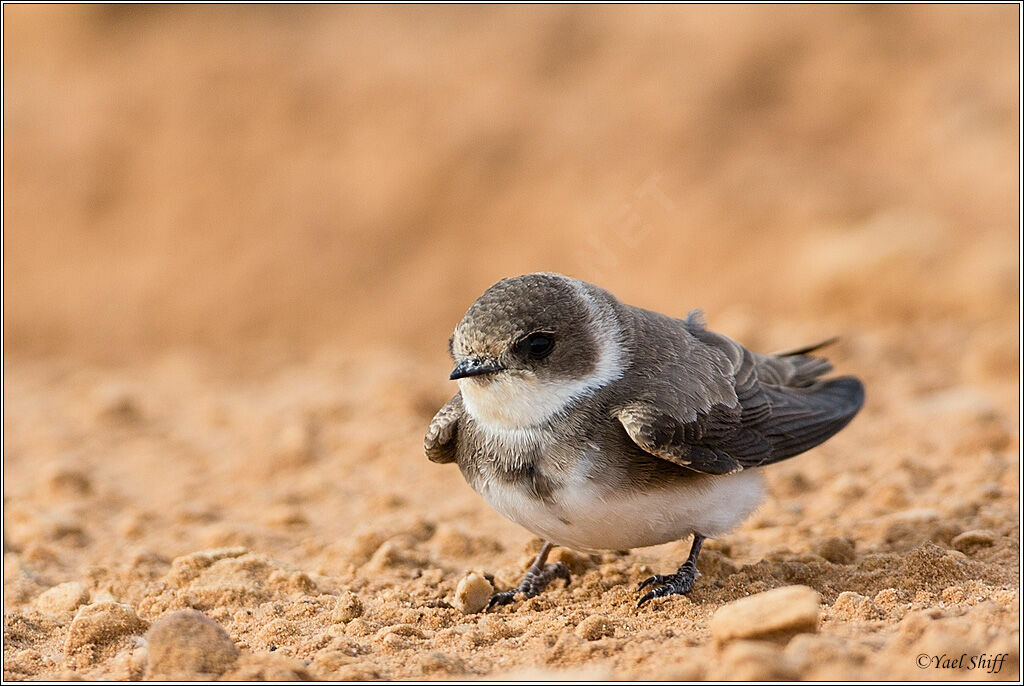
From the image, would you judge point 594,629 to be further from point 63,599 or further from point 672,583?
point 63,599

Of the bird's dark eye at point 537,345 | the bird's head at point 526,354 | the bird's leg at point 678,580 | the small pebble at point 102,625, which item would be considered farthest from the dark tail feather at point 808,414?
the small pebble at point 102,625

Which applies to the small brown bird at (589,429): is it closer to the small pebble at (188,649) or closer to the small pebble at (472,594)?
the small pebble at (472,594)

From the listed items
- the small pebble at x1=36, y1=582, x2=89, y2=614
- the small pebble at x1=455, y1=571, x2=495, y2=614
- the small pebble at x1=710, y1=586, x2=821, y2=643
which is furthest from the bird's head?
Result: the small pebble at x1=36, y1=582, x2=89, y2=614

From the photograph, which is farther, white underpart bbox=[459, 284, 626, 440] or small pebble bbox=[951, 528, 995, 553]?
small pebble bbox=[951, 528, 995, 553]
